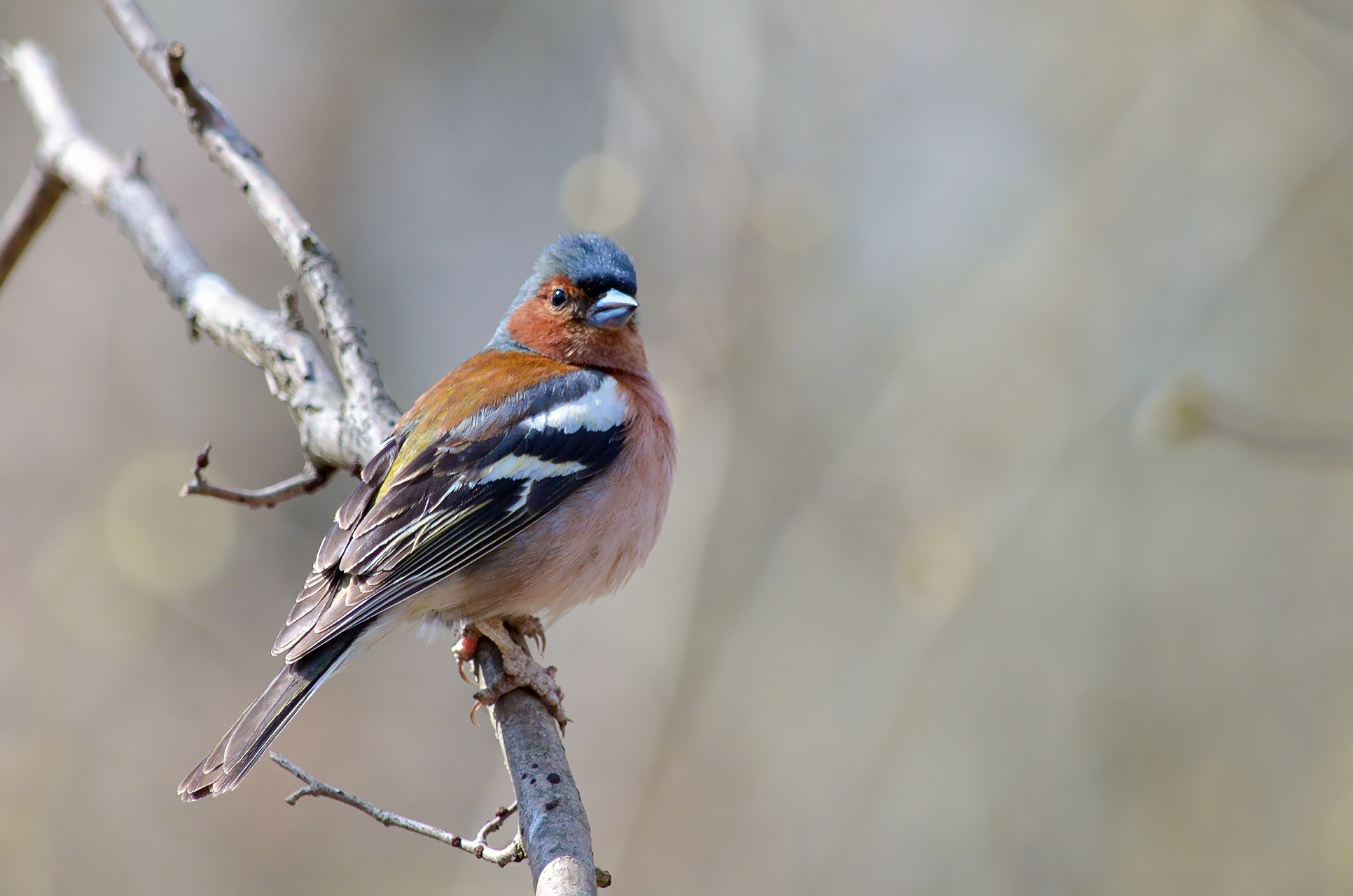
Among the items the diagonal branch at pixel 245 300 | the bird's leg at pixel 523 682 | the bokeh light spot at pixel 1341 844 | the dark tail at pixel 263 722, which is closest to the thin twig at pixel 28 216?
the diagonal branch at pixel 245 300

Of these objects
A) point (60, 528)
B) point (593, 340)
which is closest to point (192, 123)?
point (593, 340)

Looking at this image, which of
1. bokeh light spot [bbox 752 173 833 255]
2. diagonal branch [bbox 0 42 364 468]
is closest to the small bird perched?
diagonal branch [bbox 0 42 364 468]

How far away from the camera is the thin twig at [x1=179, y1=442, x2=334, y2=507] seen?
343cm

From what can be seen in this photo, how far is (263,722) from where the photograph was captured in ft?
9.68

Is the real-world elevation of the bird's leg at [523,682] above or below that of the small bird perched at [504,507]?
below

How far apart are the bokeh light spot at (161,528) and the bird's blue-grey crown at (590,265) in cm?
311

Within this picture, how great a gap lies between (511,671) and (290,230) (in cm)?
179

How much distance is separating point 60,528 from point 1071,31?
6.79 metres

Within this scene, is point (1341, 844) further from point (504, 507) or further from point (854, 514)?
point (504, 507)

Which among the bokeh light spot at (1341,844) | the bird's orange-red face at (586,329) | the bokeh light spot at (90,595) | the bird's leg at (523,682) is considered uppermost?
the bird's orange-red face at (586,329)

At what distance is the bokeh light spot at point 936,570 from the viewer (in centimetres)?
497

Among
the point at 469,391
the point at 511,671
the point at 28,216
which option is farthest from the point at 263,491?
the point at 28,216

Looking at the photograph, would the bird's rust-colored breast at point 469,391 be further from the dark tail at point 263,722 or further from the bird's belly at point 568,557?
the dark tail at point 263,722

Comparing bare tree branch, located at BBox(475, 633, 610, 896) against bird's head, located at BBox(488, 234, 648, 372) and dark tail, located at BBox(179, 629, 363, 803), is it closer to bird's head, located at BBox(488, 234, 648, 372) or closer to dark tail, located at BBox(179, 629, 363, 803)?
dark tail, located at BBox(179, 629, 363, 803)
